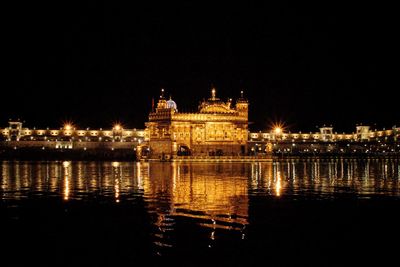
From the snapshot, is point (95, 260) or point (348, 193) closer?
point (95, 260)

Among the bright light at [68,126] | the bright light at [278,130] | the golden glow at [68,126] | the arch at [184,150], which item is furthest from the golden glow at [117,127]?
the bright light at [278,130]

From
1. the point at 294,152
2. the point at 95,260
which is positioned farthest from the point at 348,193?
the point at 294,152

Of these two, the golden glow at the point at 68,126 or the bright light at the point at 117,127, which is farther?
the bright light at the point at 117,127

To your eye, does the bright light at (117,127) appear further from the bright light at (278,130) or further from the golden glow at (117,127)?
the bright light at (278,130)

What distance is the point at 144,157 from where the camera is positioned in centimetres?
9644

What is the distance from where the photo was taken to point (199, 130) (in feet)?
353

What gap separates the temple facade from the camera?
10369 cm

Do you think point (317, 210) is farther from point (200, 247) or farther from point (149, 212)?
point (200, 247)

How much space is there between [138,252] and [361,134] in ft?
474

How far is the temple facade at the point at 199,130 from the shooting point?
10369 cm

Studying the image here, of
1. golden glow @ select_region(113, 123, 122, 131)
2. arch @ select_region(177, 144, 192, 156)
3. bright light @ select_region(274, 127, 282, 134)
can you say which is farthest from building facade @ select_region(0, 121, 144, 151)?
bright light @ select_region(274, 127, 282, 134)

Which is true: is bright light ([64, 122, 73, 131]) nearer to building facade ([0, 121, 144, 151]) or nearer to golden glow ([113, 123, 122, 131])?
building facade ([0, 121, 144, 151])

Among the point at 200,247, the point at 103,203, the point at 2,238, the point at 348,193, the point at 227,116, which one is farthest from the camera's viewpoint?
the point at 227,116

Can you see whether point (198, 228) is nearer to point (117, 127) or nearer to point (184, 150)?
point (184, 150)
